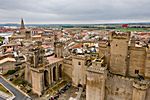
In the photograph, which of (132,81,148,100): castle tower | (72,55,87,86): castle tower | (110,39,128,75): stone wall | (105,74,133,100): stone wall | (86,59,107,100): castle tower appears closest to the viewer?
(132,81,148,100): castle tower

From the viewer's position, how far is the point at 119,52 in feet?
93.9

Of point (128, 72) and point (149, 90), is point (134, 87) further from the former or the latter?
point (128, 72)

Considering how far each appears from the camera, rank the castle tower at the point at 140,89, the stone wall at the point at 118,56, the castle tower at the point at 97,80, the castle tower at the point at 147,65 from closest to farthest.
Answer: the castle tower at the point at 140,89 → the castle tower at the point at 97,80 → the castle tower at the point at 147,65 → the stone wall at the point at 118,56

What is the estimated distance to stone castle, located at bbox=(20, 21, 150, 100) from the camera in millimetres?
25672

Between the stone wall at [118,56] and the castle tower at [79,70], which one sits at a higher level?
the stone wall at [118,56]

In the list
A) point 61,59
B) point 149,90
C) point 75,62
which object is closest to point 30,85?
point 61,59

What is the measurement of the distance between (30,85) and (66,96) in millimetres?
10515

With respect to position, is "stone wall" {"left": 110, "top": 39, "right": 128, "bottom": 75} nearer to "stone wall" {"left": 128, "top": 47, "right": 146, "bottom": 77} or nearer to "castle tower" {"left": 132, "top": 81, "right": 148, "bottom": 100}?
"stone wall" {"left": 128, "top": 47, "right": 146, "bottom": 77}

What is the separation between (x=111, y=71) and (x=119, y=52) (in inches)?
170

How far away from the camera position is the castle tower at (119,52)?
1102 inches

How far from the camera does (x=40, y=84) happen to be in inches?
1292

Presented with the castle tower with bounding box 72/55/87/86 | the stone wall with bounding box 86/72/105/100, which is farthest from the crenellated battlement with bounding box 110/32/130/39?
the castle tower with bounding box 72/55/87/86

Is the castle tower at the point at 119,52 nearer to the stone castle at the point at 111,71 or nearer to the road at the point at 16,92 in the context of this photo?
the stone castle at the point at 111,71

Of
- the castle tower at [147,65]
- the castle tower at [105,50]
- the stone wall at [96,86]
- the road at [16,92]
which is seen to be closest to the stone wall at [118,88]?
the stone wall at [96,86]
